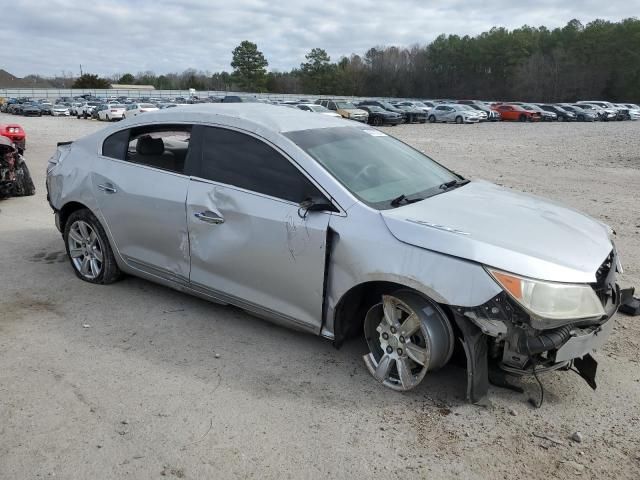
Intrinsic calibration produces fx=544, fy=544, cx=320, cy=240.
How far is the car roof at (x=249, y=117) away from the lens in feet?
13.1

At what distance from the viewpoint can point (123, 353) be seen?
12.6ft

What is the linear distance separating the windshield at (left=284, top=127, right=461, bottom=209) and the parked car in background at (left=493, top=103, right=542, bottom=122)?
1760 inches

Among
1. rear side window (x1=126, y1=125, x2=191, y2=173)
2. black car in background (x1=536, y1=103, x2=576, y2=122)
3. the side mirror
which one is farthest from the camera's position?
black car in background (x1=536, y1=103, x2=576, y2=122)

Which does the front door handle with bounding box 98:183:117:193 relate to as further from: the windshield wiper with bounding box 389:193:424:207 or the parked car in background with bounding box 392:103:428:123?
the parked car in background with bounding box 392:103:428:123

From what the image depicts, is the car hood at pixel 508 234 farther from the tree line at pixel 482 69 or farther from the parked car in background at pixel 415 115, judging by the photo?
the tree line at pixel 482 69

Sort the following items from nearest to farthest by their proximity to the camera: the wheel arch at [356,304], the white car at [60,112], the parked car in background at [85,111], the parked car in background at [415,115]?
the wheel arch at [356,304] < the parked car in background at [415,115] < the parked car in background at [85,111] < the white car at [60,112]

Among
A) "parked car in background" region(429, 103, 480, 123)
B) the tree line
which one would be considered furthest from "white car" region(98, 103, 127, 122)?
the tree line

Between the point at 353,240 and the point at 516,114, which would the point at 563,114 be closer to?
the point at 516,114

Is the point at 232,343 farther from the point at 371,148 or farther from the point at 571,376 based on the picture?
the point at 571,376

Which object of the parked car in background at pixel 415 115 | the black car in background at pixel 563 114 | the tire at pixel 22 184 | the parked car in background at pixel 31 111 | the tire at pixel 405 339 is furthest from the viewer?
the parked car in background at pixel 31 111

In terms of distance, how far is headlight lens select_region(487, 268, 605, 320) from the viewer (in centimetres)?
282

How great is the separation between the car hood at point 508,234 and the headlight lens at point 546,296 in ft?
0.13

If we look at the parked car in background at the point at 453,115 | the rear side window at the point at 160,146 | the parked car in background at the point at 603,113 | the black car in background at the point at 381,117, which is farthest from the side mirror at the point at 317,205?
the parked car in background at the point at 603,113

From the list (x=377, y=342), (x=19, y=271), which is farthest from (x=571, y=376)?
(x=19, y=271)
